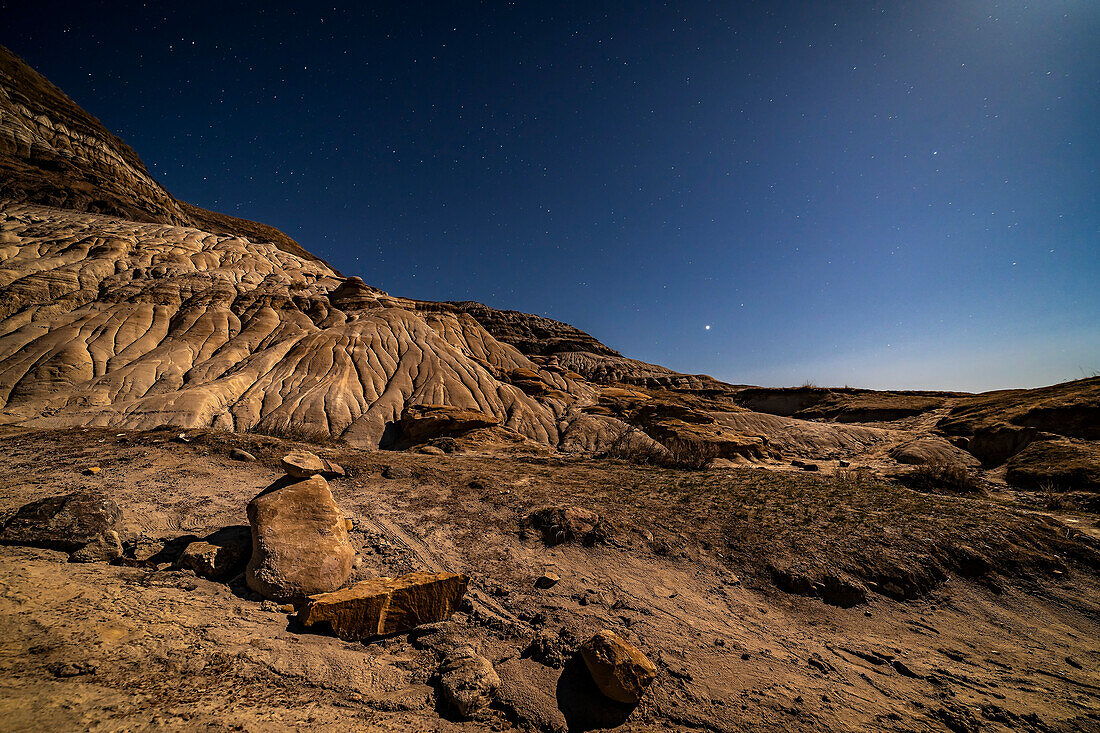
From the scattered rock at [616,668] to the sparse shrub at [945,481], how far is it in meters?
16.7

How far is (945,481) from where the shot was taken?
1480 cm

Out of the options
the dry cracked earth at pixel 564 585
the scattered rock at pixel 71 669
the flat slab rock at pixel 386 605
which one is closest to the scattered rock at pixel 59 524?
the dry cracked earth at pixel 564 585

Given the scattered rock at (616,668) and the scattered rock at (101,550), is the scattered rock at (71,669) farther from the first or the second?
the scattered rock at (616,668)

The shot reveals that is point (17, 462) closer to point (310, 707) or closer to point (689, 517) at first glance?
point (310, 707)

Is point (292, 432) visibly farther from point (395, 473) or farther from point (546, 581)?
point (546, 581)

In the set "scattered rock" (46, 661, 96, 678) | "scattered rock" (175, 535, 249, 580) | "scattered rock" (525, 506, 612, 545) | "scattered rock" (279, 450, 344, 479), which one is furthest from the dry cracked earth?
"scattered rock" (279, 450, 344, 479)

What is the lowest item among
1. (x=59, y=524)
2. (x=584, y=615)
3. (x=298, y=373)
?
(x=584, y=615)

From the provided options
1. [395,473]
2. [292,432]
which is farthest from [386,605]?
[292,432]

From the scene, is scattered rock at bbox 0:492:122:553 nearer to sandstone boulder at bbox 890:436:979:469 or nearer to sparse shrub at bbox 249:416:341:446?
sparse shrub at bbox 249:416:341:446

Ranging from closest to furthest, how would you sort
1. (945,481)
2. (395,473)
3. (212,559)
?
(212,559) → (395,473) → (945,481)

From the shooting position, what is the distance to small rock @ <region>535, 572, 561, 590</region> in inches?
253

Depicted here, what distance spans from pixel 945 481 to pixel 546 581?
1778cm

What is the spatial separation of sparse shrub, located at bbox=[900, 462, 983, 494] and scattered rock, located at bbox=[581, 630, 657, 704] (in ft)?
54.9

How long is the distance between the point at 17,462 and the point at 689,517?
1651 centimetres
